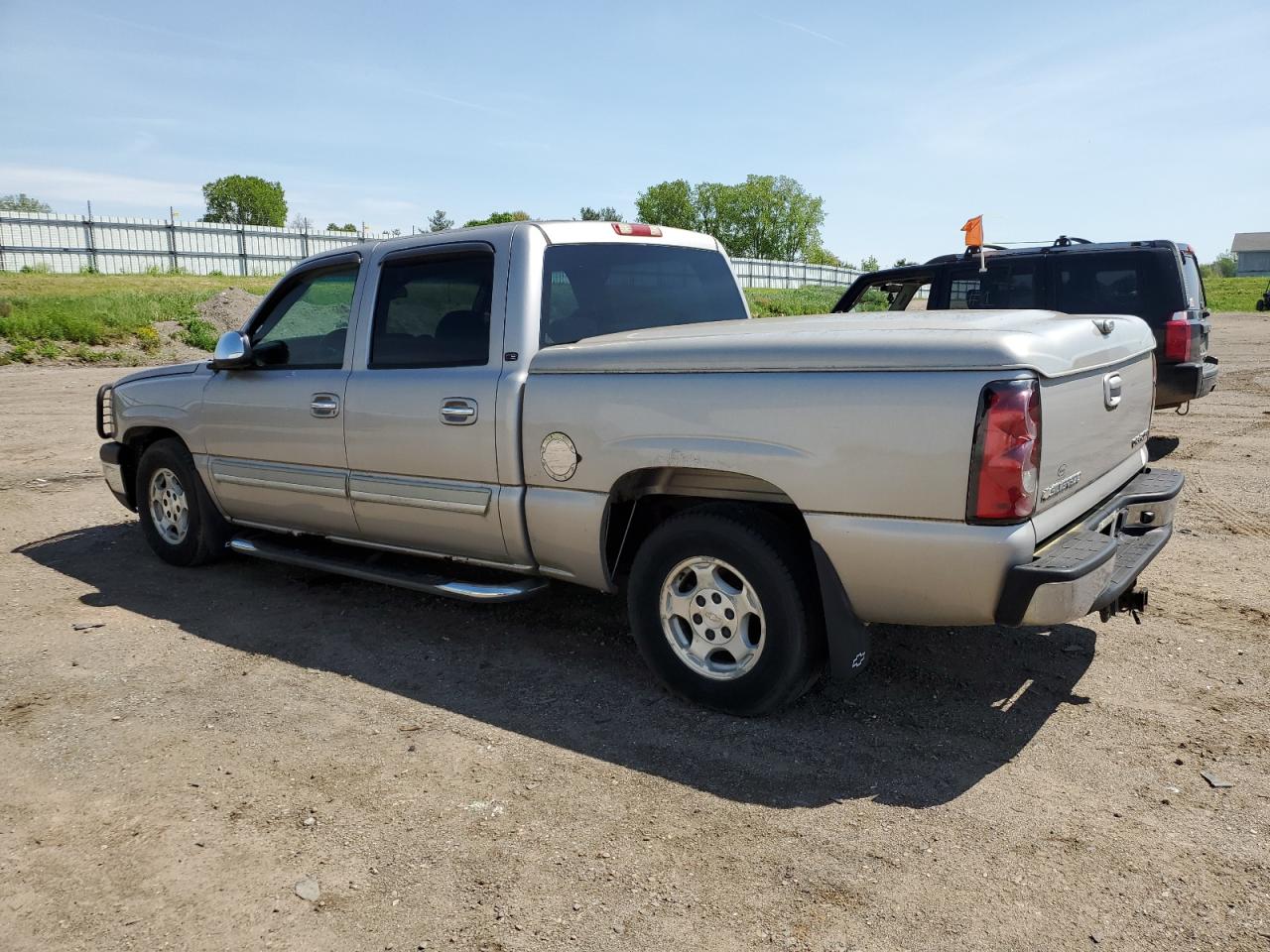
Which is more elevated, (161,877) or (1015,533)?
(1015,533)

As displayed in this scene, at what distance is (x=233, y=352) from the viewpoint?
539cm

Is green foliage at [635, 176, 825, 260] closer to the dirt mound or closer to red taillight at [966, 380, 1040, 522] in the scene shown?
the dirt mound

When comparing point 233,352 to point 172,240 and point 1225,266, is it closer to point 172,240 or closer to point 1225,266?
point 172,240

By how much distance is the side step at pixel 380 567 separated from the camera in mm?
4387

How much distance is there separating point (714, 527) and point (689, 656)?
1.87 feet

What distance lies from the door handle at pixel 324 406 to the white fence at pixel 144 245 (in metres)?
29.7

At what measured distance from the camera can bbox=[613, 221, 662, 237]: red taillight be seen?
495 cm

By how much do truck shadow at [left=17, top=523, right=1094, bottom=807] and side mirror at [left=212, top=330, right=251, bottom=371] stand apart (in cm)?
134

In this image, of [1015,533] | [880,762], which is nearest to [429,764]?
[880,762]

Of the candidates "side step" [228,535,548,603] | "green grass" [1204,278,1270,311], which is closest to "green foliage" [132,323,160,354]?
"side step" [228,535,548,603]

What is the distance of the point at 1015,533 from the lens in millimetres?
3150

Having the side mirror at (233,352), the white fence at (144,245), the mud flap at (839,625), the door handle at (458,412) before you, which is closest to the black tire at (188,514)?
the side mirror at (233,352)

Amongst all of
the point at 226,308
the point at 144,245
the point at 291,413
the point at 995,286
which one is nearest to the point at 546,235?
the point at 291,413

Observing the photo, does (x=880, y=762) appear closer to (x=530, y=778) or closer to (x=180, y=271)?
(x=530, y=778)
